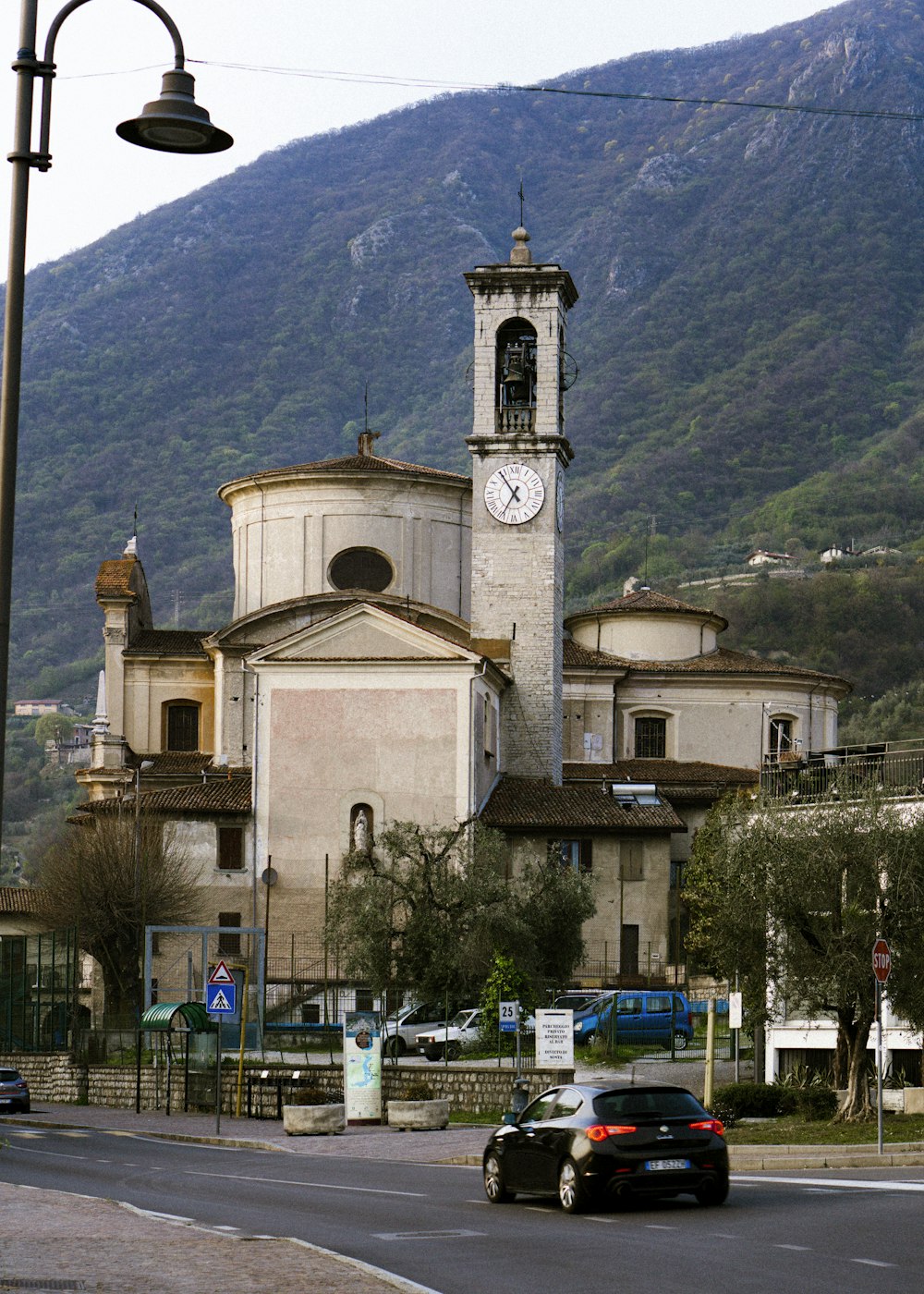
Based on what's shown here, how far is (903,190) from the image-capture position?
197875 millimetres

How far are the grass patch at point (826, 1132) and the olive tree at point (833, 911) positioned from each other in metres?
0.73

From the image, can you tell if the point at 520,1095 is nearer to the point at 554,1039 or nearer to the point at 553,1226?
the point at 554,1039

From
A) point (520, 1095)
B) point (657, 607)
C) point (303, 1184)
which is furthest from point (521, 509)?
point (303, 1184)

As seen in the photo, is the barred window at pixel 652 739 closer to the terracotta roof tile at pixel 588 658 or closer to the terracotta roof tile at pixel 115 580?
the terracotta roof tile at pixel 588 658

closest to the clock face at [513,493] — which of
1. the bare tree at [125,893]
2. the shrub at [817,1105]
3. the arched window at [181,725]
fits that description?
the arched window at [181,725]

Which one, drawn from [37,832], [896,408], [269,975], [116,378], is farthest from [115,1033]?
[116,378]

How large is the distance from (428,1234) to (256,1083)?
22.6 metres

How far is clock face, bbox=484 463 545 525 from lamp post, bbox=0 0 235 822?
1833 inches

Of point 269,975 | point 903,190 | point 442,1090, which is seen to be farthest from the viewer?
point 903,190

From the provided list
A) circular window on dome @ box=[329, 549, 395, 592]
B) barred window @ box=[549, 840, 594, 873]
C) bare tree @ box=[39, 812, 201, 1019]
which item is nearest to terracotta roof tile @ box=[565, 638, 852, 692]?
circular window on dome @ box=[329, 549, 395, 592]

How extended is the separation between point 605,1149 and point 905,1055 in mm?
15091

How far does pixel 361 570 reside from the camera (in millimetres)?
63188

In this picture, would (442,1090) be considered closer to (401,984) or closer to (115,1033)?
(401,984)

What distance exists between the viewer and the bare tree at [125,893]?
5322 centimetres
